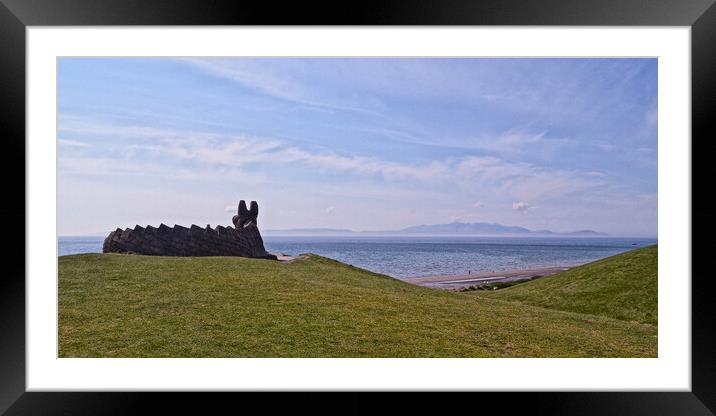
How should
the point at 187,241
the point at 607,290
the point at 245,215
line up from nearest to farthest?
1. the point at 607,290
2. the point at 187,241
3. the point at 245,215

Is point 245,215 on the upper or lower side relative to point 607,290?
upper

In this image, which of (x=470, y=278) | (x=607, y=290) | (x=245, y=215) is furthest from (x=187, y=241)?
(x=607, y=290)

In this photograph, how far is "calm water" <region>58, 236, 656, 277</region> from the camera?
1495 cm

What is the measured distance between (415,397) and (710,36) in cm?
244

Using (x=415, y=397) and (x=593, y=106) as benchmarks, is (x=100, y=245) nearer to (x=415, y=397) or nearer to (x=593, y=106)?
(x=415, y=397)

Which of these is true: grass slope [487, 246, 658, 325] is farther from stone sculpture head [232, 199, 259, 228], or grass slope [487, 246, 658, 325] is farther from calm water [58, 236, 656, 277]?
stone sculpture head [232, 199, 259, 228]

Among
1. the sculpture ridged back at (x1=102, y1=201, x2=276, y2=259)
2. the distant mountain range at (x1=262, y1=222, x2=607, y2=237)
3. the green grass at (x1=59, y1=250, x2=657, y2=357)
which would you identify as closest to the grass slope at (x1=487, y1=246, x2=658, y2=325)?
the green grass at (x1=59, y1=250, x2=657, y2=357)

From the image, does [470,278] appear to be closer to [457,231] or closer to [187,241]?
[457,231]

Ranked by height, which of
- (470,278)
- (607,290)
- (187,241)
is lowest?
(470,278)

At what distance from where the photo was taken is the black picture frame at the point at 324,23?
1899mm

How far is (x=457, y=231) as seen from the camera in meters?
16.4

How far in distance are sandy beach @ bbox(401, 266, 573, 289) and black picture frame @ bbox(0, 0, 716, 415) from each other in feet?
31.3

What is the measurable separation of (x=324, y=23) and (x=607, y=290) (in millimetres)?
6845

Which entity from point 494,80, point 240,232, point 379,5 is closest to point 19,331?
point 379,5
